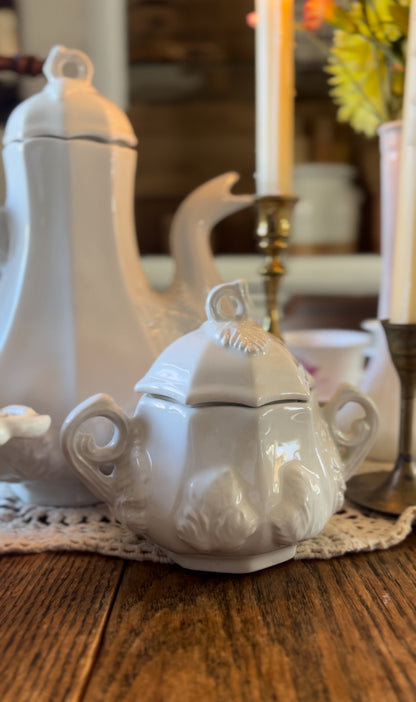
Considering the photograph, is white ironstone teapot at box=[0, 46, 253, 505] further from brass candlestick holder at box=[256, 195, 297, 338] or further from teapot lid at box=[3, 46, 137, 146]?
brass candlestick holder at box=[256, 195, 297, 338]

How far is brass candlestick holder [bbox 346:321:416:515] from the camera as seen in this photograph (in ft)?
1.42

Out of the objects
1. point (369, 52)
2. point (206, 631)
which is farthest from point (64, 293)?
point (369, 52)

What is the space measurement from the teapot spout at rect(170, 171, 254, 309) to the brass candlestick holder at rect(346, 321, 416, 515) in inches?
6.1

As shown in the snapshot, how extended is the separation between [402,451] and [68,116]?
357 millimetres

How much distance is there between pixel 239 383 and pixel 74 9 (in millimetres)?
1064

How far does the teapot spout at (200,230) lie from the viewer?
50 centimetres

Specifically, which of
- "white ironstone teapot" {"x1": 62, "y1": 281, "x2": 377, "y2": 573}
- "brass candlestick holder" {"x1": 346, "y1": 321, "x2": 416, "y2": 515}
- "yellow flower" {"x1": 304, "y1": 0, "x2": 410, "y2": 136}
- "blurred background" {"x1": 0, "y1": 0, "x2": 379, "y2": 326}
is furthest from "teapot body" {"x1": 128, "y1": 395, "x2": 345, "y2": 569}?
"blurred background" {"x1": 0, "y1": 0, "x2": 379, "y2": 326}

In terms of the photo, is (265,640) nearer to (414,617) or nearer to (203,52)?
(414,617)

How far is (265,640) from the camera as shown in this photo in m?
0.29

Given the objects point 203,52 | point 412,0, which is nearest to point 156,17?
point 203,52

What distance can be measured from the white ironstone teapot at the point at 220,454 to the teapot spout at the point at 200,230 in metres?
0.13

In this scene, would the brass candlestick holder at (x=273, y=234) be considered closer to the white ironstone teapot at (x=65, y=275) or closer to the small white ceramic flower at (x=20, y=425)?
the white ironstone teapot at (x=65, y=275)

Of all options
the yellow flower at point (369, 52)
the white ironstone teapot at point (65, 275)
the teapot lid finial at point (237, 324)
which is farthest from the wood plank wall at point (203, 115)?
the teapot lid finial at point (237, 324)

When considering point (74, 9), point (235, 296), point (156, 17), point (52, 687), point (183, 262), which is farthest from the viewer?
point (156, 17)
